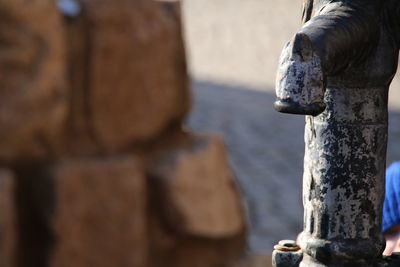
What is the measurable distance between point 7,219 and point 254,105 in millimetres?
5522

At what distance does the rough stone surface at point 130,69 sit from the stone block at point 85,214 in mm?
135

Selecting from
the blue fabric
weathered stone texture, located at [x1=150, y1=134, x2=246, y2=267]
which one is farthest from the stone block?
the blue fabric

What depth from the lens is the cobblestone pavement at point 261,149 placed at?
5.81 metres

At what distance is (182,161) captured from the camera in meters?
3.88

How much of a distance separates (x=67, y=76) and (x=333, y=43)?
103 inches

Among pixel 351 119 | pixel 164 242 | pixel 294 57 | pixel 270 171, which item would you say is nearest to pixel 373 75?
pixel 351 119

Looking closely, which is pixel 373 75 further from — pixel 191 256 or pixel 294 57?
pixel 191 256

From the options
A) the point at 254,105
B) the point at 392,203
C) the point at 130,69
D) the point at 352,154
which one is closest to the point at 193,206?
the point at 130,69

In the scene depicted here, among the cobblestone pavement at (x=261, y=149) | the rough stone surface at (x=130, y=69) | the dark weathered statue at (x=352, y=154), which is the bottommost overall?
the cobblestone pavement at (x=261, y=149)

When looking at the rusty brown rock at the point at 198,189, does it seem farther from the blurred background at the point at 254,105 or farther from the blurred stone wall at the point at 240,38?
the blurred stone wall at the point at 240,38

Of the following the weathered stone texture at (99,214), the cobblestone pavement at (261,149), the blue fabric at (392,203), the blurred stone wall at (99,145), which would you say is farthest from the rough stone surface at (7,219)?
the cobblestone pavement at (261,149)

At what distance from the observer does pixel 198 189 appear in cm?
394

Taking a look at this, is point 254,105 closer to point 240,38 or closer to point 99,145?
point 240,38

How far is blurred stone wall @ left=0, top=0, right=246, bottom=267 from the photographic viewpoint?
141 inches
